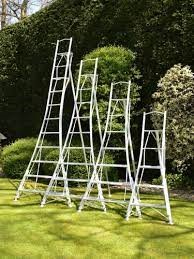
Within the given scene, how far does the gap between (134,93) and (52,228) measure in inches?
241

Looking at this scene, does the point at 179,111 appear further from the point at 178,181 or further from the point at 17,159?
the point at 17,159

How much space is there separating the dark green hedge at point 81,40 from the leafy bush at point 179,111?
41.2 inches

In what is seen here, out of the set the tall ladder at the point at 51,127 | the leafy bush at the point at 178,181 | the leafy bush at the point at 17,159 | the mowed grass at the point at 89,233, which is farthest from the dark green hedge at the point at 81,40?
the mowed grass at the point at 89,233

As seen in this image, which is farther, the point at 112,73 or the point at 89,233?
the point at 112,73

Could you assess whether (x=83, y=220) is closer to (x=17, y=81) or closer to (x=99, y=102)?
(x=99, y=102)

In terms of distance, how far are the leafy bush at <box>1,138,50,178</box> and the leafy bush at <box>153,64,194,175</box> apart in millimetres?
3673

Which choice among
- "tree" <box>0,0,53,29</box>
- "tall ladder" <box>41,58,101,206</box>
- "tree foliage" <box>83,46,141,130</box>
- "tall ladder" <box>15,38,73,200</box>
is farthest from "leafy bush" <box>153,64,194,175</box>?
"tree" <box>0,0,53,29</box>

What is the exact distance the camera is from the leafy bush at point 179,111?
993 centimetres

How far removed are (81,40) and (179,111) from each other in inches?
207

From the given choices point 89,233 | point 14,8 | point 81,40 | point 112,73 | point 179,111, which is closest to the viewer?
point 89,233

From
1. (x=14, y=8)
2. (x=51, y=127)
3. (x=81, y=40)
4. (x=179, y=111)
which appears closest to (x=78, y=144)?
(x=179, y=111)

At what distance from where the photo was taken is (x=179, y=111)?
10039mm

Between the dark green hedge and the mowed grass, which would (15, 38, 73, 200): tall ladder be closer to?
the mowed grass

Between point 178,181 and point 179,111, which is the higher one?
point 179,111
